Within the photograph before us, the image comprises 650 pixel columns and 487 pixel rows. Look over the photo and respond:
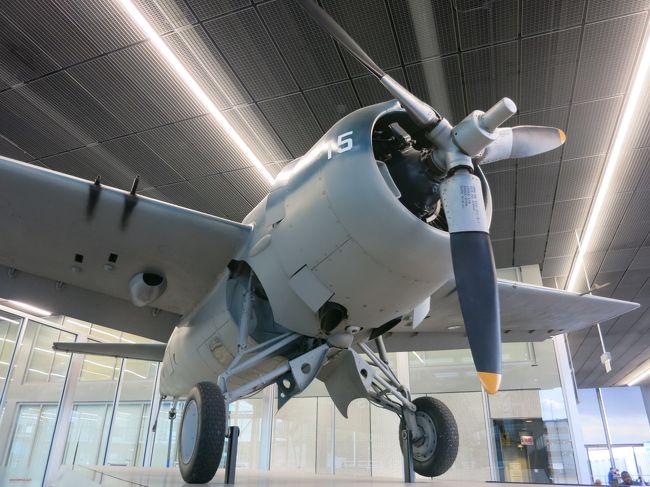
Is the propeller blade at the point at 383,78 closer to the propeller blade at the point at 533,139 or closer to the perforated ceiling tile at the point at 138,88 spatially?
the propeller blade at the point at 533,139

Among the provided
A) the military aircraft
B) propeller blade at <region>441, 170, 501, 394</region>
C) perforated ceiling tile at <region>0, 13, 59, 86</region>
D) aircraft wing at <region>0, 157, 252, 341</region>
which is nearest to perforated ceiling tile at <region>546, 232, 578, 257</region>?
the military aircraft

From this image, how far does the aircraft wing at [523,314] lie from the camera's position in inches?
205

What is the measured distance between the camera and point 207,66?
584 centimetres

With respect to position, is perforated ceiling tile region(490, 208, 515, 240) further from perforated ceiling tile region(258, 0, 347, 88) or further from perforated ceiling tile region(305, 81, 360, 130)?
perforated ceiling tile region(258, 0, 347, 88)

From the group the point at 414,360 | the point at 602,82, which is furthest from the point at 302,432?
the point at 602,82

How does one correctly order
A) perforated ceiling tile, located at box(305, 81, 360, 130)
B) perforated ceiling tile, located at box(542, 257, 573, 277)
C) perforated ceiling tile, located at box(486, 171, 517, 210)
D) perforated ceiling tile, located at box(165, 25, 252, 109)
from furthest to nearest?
perforated ceiling tile, located at box(542, 257, 573, 277) → perforated ceiling tile, located at box(486, 171, 517, 210) → perforated ceiling tile, located at box(305, 81, 360, 130) → perforated ceiling tile, located at box(165, 25, 252, 109)

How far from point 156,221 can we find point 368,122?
223cm

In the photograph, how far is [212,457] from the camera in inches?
123

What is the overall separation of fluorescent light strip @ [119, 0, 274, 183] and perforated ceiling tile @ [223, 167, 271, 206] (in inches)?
11.1

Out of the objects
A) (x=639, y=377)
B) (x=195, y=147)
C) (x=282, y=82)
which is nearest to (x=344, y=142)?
(x=282, y=82)

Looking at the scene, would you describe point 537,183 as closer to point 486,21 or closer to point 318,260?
point 486,21

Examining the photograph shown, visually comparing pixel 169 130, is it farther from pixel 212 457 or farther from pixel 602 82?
pixel 602 82

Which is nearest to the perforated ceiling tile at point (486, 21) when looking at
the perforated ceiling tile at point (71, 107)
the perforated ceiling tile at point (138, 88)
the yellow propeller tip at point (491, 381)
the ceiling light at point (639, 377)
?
the perforated ceiling tile at point (138, 88)

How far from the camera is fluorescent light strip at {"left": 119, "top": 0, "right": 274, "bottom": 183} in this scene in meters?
5.22
